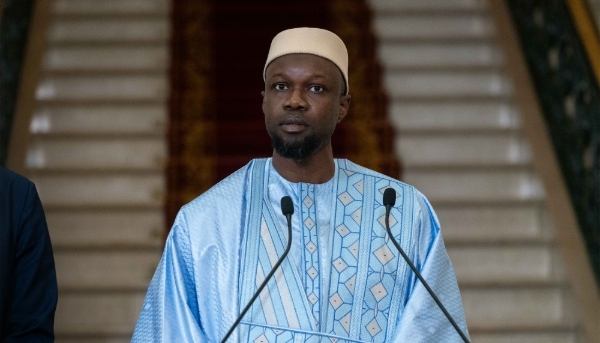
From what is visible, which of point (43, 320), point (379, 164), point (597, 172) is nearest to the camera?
point (43, 320)

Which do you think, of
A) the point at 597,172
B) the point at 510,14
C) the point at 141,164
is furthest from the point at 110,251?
the point at 510,14

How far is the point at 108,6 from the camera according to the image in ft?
23.6

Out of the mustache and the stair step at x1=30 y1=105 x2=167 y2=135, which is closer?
the mustache

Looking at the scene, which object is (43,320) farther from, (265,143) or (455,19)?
(455,19)

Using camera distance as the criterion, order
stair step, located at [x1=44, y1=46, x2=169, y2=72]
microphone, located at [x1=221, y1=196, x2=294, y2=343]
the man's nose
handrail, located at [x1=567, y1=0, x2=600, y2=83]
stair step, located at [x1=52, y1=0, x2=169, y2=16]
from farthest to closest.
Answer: stair step, located at [x1=52, y1=0, x2=169, y2=16], stair step, located at [x1=44, y1=46, x2=169, y2=72], handrail, located at [x1=567, y1=0, x2=600, y2=83], the man's nose, microphone, located at [x1=221, y1=196, x2=294, y2=343]

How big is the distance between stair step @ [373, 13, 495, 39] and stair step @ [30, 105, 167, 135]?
5.70 feet

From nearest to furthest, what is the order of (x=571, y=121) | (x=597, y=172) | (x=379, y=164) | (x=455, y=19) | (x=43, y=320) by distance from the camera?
(x=43, y=320), (x=597, y=172), (x=571, y=121), (x=379, y=164), (x=455, y=19)

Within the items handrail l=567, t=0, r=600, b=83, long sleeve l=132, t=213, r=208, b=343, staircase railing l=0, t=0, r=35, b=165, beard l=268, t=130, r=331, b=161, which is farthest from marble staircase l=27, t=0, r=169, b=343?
beard l=268, t=130, r=331, b=161

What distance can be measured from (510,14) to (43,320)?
4.84 metres

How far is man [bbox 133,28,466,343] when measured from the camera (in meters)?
2.53

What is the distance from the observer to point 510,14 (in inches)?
266

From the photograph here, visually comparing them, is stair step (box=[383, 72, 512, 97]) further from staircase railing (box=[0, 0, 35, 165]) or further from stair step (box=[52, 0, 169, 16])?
staircase railing (box=[0, 0, 35, 165])

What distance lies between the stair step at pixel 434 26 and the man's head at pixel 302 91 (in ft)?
14.0

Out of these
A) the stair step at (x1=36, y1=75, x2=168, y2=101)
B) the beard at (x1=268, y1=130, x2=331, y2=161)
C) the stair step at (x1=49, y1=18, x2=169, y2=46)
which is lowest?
the beard at (x1=268, y1=130, x2=331, y2=161)
